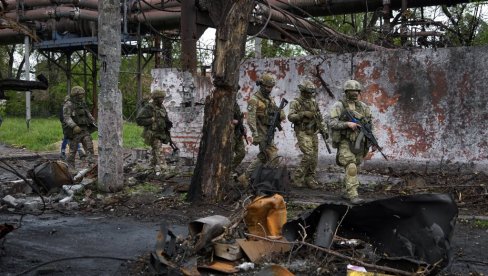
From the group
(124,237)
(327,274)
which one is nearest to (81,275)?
(124,237)

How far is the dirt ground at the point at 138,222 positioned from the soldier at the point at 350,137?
1.83 ft

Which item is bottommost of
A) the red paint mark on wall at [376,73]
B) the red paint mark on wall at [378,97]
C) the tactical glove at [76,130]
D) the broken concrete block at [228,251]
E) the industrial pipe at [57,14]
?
the broken concrete block at [228,251]

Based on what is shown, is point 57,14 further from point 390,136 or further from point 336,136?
point 336,136

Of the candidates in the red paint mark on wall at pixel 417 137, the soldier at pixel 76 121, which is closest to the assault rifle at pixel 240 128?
the red paint mark on wall at pixel 417 137

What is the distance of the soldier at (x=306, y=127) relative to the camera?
27.9ft

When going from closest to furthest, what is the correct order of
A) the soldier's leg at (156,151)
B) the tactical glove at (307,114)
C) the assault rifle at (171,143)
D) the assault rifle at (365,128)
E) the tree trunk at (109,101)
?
1. the assault rifle at (365,128)
2. the tree trunk at (109,101)
3. the tactical glove at (307,114)
4. the soldier's leg at (156,151)
5. the assault rifle at (171,143)

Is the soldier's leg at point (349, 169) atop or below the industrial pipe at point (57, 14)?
below

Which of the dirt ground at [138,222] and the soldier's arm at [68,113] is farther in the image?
the soldier's arm at [68,113]

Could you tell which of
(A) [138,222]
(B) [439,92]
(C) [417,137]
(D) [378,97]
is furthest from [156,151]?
(B) [439,92]

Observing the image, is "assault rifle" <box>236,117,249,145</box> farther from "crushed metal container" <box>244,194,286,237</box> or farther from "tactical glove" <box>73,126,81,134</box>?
"crushed metal container" <box>244,194,286,237</box>

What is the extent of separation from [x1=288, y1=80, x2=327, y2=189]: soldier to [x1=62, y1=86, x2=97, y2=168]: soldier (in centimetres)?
415

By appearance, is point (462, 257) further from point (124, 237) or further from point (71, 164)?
point (71, 164)

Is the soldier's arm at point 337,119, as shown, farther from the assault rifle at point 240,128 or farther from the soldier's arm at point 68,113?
the soldier's arm at point 68,113

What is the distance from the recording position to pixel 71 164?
10.3 m
